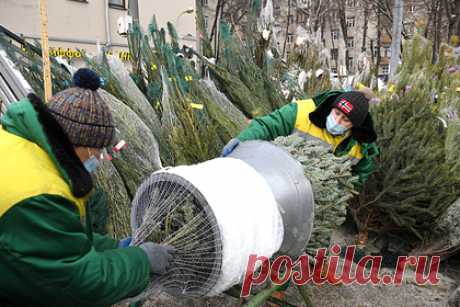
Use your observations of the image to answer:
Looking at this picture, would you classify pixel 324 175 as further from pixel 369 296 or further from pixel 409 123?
pixel 409 123

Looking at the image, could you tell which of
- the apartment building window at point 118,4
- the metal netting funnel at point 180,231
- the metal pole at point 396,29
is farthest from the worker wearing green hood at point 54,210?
the apartment building window at point 118,4

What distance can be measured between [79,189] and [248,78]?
3641 millimetres

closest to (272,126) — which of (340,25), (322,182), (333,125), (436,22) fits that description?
(333,125)

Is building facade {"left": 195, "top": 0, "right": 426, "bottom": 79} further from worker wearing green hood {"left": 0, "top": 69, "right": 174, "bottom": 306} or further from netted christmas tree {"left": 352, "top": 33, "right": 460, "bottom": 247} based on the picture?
worker wearing green hood {"left": 0, "top": 69, "right": 174, "bottom": 306}

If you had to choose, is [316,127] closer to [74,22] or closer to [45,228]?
[45,228]

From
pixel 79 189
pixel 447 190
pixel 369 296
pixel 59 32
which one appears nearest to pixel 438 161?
pixel 447 190

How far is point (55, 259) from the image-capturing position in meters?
1.03

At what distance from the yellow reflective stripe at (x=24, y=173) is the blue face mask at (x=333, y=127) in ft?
5.47

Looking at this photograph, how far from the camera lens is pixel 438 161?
11.2 ft

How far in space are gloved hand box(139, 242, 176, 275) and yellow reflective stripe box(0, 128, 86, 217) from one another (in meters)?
0.33

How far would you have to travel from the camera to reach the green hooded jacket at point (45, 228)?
98cm

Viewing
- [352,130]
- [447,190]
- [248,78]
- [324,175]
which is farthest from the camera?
[248,78]

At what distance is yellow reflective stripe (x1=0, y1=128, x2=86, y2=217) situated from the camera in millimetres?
982

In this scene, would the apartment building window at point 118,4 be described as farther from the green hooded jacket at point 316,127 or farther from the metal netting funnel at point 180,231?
the metal netting funnel at point 180,231
